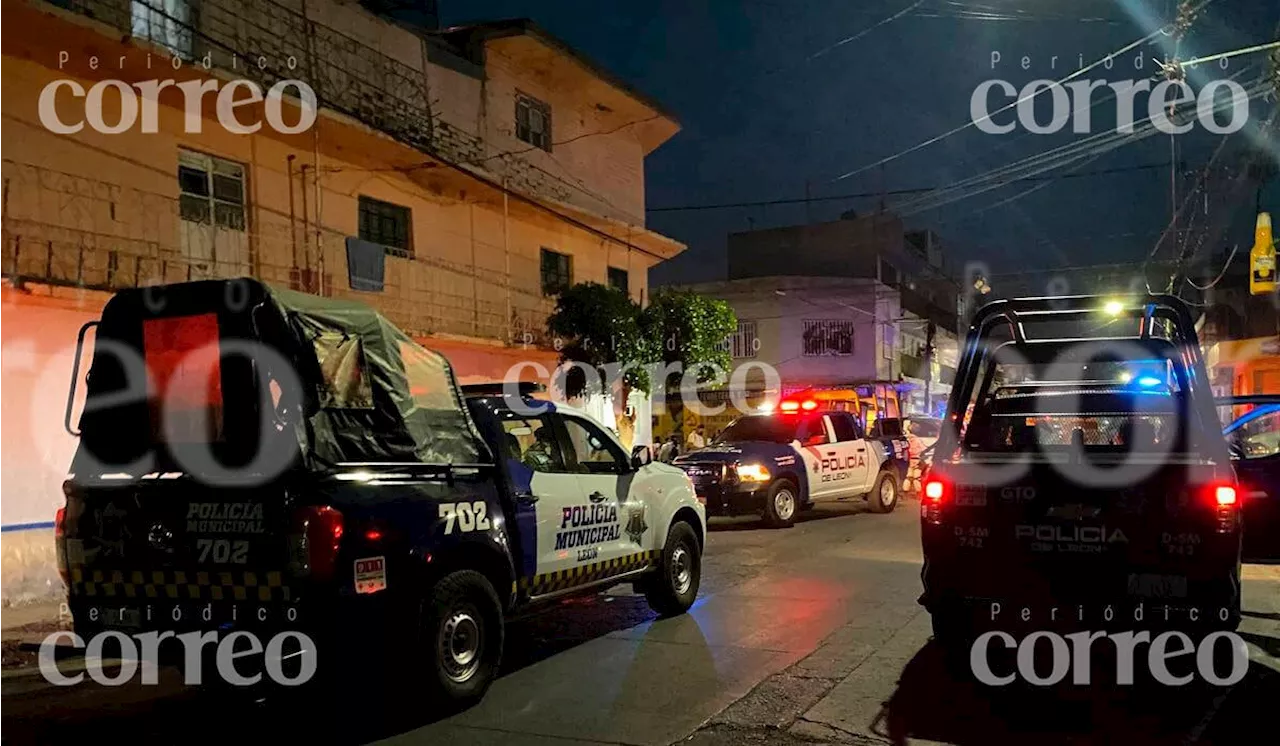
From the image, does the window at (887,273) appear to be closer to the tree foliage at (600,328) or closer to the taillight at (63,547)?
the tree foliage at (600,328)

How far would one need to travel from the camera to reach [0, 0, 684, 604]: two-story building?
10.1 metres

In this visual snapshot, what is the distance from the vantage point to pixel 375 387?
571 centimetres

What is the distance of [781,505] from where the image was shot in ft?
46.4

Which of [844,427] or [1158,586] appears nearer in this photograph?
[1158,586]

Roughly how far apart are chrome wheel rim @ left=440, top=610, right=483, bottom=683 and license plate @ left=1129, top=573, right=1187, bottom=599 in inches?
146

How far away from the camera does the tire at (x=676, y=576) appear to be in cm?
801

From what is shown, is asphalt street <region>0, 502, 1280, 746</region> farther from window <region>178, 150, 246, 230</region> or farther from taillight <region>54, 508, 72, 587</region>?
window <region>178, 150, 246, 230</region>

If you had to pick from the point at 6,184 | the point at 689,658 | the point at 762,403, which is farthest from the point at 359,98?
the point at 762,403

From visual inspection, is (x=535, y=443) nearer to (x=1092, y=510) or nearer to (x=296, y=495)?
(x=296, y=495)

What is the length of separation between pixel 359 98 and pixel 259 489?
1146 cm

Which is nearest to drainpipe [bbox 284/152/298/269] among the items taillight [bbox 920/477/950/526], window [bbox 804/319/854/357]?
taillight [bbox 920/477/950/526]

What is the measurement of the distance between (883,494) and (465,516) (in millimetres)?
12288

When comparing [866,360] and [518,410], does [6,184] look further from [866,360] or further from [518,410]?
[866,360]

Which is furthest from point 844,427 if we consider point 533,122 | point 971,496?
point 971,496
